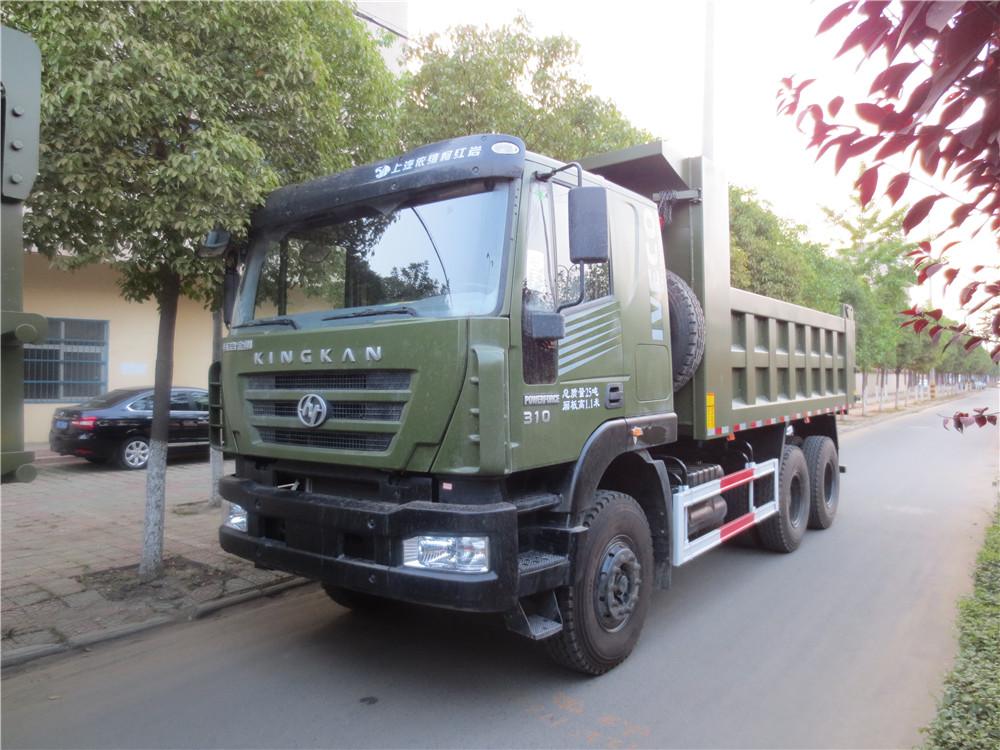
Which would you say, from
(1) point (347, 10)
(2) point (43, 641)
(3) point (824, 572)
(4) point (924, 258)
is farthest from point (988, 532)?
(2) point (43, 641)

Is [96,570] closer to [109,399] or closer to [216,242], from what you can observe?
[216,242]

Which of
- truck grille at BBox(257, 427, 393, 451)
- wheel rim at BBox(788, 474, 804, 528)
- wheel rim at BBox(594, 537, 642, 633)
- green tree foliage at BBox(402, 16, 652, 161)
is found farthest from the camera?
green tree foliage at BBox(402, 16, 652, 161)

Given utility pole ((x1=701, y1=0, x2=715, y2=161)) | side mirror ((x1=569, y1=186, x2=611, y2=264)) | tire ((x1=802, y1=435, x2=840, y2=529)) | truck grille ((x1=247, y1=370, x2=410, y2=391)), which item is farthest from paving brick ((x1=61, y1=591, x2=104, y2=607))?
utility pole ((x1=701, y1=0, x2=715, y2=161))

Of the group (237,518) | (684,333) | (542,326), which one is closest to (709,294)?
(684,333)

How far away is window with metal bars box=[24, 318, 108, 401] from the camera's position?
46.3ft

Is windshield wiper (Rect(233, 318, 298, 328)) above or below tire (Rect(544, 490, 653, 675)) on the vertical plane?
above

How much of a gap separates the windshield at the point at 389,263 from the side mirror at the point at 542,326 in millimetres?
204

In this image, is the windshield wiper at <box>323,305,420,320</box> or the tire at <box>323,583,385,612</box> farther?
the tire at <box>323,583,385,612</box>

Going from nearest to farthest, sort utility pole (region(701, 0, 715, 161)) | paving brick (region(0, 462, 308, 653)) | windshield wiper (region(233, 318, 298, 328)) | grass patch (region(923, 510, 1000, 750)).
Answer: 1. grass patch (region(923, 510, 1000, 750))
2. windshield wiper (region(233, 318, 298, 328))
3. paving brick (region(0, 462, 308, 653))
4. utility pole (region(701, 0, 715, 161))

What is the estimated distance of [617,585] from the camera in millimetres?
4109

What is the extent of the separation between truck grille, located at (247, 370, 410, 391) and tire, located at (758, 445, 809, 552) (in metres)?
4.57

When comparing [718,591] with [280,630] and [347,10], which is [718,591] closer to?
[280,630]

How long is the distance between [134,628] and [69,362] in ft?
39.0

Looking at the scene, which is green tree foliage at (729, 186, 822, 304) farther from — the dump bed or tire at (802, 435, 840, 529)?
the dump bed
